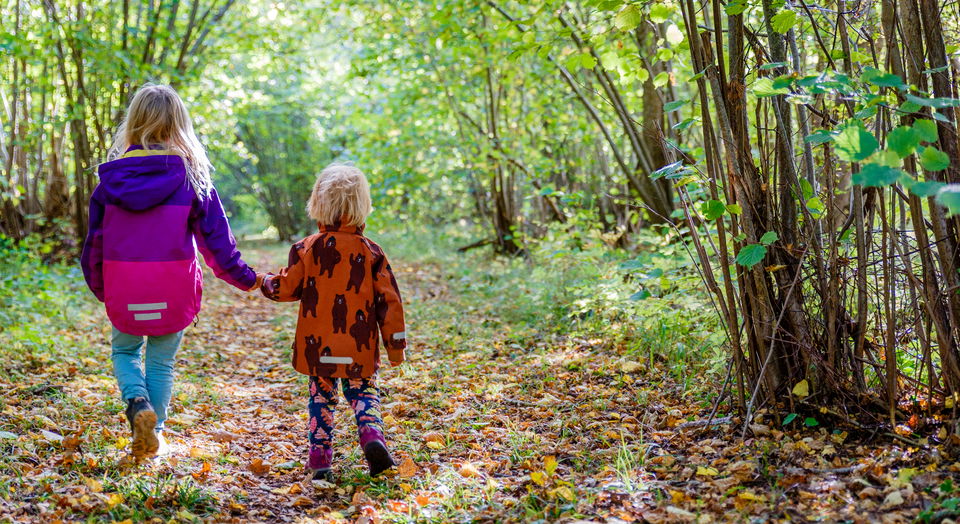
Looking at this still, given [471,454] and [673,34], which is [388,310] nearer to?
[471,454]

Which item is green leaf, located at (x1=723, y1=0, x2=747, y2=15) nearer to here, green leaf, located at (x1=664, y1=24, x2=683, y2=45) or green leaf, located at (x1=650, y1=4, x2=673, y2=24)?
green leaf, located at (x1=650, y1=4, x2=673, y2=24)

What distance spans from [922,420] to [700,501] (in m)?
1.05

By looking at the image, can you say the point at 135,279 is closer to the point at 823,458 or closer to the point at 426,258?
the point at 823,458

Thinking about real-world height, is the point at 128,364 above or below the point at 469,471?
above

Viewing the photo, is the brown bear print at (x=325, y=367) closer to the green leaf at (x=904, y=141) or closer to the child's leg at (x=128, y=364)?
the child's leg at (x=128, y=364)

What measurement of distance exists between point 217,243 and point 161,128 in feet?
1.93

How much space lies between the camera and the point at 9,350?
503 cm

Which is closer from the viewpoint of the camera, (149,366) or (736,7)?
(736,7)

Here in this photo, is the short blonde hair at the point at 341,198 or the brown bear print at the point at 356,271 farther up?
the short blonde hair at the point at 341,198

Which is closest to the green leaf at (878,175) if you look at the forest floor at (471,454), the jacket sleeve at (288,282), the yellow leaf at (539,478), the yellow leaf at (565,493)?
the forest floor at (471,454)

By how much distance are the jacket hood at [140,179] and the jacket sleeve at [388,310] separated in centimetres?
101

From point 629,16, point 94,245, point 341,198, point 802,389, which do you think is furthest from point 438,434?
point 629,16

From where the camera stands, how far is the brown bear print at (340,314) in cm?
322

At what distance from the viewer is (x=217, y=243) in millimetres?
3375
